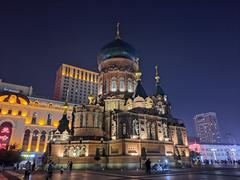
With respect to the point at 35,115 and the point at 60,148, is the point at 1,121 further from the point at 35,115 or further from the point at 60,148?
the point at 60,148

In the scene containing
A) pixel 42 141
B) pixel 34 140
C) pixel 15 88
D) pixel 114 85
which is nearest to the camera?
pixel 114 85

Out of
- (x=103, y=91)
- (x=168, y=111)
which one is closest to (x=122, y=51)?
(x=103, y=91)

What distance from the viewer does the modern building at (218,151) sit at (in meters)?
91.2

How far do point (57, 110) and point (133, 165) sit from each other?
4192 centimetres

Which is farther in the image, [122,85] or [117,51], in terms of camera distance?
[117,51]

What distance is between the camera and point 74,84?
337ft

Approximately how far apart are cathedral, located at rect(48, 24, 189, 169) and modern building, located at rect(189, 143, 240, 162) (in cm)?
4863

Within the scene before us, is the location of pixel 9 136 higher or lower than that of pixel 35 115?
lower

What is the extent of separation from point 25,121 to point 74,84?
152 ft

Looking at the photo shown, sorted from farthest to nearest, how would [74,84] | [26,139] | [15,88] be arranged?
1. [74,84]
2. [15,88]
3. [26,139]

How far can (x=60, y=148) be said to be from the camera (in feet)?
121

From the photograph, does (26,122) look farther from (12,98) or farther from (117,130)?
(117,130)

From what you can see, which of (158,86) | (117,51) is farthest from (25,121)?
(158,86)

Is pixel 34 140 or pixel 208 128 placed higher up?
pixel 208 128
